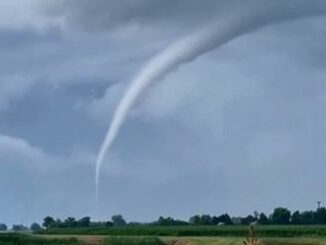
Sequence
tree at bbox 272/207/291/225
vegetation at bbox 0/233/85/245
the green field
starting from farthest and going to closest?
tree at bbox 272/207/291/225 < vegetation at bbox 0/233/85/245 < the green field

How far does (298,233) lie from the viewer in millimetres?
94000

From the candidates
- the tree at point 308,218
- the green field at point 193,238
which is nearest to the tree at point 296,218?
the tree at point 308,218

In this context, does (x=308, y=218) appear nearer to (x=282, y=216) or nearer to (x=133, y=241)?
(x=282, y=216)

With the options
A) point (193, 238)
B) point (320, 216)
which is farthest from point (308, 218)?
point (193, 238)

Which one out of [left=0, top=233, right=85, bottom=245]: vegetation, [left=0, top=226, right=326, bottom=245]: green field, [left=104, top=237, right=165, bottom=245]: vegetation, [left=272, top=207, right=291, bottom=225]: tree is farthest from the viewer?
[left=272, top=207, right=291, bottom=225]: tree

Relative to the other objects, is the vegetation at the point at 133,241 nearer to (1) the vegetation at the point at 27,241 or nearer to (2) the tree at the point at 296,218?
(1) the vegetation at the point at 27,241

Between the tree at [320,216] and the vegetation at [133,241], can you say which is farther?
the tree at [320,216]

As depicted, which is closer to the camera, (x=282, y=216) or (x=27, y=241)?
(x=27, y=241)

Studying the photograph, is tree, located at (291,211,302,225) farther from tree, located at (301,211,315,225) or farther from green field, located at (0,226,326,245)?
green field, located at (0,226,326,245)

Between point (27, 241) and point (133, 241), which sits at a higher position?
point (27, 241)

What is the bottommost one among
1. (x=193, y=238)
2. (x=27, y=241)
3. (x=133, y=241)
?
(x=133, y=241)

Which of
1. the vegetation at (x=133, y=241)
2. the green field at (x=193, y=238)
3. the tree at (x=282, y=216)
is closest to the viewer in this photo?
the green field at (x=193, y=238)

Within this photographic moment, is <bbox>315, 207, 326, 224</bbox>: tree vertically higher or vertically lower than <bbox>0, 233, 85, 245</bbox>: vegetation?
higher

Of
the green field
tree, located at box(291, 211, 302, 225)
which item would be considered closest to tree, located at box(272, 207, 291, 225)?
tree, located at box(291, 211, 302, 225)
